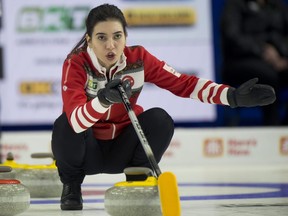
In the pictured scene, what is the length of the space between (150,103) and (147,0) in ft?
3.21

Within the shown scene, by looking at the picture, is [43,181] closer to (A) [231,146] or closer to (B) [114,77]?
(B) [114,77]

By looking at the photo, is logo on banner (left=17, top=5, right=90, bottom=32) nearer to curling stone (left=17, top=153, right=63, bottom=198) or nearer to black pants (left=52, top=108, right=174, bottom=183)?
curling stone (left=17, top=153, right=63, bottom=198)

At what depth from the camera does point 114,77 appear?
10.6 ft

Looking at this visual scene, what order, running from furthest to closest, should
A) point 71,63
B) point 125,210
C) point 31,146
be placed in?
point 31,146, point 71,63, point 125,210

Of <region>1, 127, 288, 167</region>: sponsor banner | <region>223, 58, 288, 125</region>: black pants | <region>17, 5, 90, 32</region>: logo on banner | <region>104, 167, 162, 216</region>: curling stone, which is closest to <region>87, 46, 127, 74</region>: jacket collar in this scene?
<region>104, 167, 162, 216</region>: curling stone

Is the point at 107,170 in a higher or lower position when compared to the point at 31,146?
higher

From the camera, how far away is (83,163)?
11.1 feet

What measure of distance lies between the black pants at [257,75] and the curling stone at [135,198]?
4.43 meters

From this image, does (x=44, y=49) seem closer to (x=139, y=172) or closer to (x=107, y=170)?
(x=107, y=170)

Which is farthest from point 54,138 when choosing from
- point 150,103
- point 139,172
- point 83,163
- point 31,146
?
point 150,103

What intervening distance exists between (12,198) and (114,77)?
0.65 m

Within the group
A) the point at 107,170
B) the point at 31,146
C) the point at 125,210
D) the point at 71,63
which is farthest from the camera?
the point at 31,146

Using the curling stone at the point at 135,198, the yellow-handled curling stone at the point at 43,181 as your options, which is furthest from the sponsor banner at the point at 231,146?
the curling stone at the point at 135,198

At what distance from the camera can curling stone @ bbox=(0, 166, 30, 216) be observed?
295 cm
